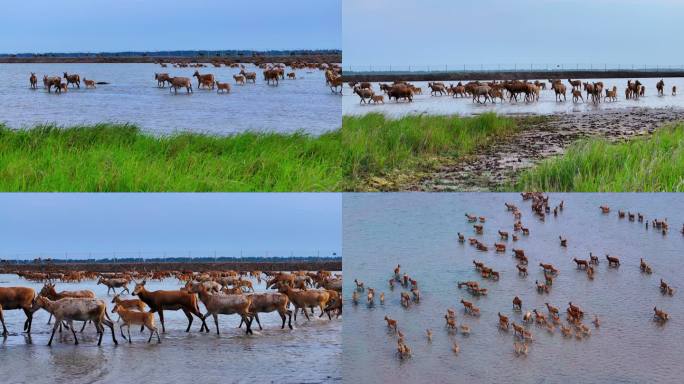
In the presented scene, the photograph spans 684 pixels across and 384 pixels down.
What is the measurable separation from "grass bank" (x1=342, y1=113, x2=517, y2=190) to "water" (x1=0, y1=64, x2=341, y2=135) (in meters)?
0.38

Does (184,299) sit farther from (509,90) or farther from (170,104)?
(509,90)

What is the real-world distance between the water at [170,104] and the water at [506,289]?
1.12 meters

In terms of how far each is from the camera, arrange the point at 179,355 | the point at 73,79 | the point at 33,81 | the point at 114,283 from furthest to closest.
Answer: the point at 73,79 < the point at 33,81 < the point at 114,283 < the point at 179,355

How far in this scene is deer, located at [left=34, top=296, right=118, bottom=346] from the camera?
24.5 ft

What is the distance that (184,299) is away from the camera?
7793mm

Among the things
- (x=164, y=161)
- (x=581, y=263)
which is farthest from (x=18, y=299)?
(x=581, y=263)

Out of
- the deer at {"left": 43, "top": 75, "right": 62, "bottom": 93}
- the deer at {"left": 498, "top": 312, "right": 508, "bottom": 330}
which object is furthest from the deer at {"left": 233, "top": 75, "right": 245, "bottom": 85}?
the deer at {"left": 498, "top": 312, "right": 508, "bottom": 330}

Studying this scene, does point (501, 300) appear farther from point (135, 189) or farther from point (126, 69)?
point (126, 69)

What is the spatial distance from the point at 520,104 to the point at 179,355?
386 cm

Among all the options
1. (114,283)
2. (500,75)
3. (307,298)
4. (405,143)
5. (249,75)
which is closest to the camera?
(405,143)

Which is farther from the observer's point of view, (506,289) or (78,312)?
(506,289)

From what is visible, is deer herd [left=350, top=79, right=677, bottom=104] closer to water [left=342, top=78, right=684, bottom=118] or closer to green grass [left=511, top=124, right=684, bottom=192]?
water [left=342, top=78, right=684, bottom=118]

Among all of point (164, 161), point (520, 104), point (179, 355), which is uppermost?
point (520, 104)

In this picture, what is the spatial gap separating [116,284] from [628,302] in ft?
14.8
